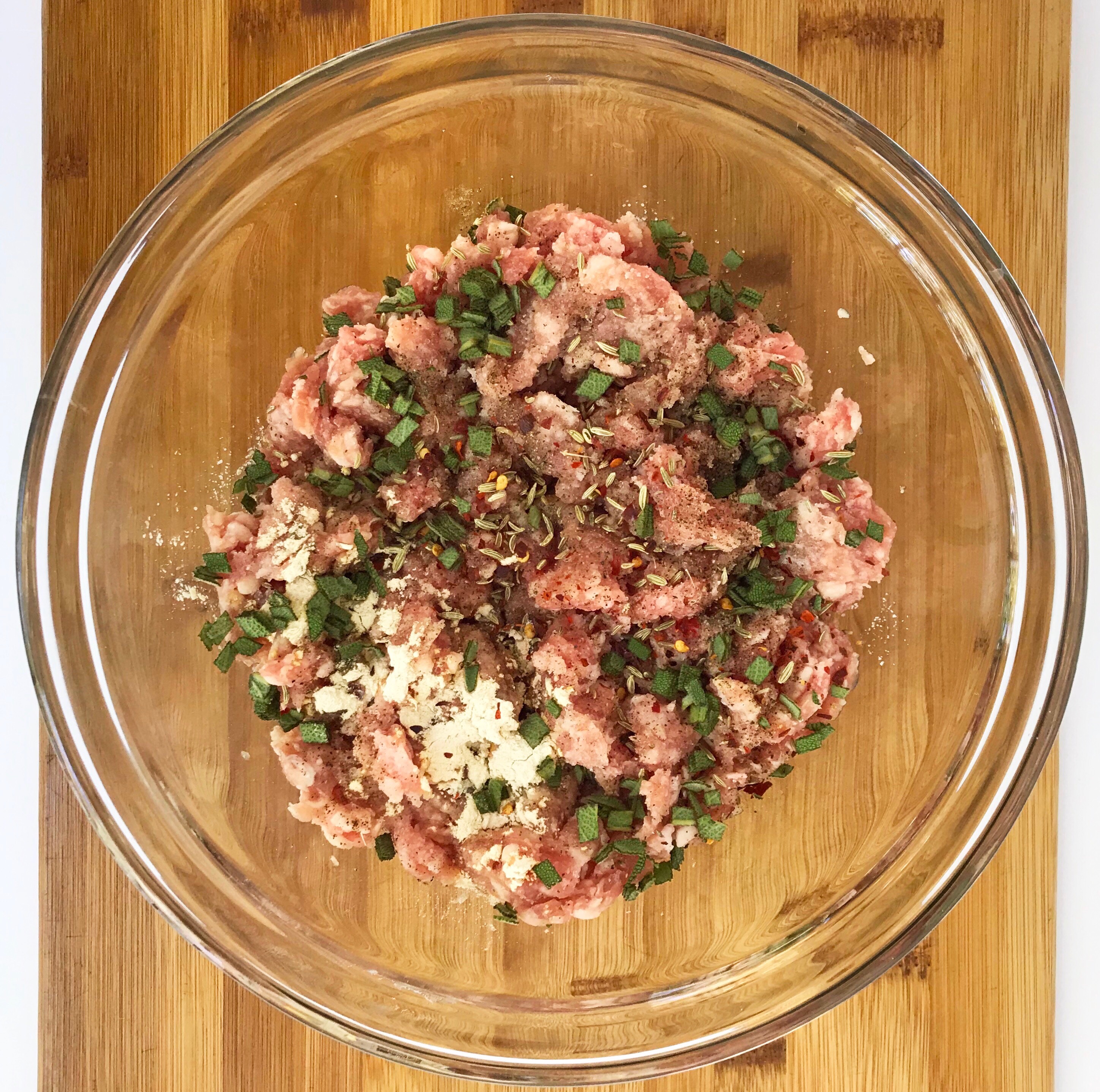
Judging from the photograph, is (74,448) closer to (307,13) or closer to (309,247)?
(309,247)

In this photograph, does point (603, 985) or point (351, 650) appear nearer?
point (351, 650)

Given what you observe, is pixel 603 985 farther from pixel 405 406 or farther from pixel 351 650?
pixel 405 406

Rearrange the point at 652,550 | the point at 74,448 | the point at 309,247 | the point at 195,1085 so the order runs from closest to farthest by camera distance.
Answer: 1. the point at 652,550
2. the point at 74,448
3. the point at 309,247
4. the point at 195,1085

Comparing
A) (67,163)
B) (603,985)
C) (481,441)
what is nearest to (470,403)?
(481,441)

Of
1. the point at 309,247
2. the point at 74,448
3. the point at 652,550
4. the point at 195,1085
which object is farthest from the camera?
the point at 195,1085

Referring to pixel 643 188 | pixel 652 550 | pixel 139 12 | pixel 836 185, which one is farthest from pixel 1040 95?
pixel 139 12

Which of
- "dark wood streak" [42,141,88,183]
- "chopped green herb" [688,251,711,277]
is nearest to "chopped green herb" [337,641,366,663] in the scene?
"chopped green herb" [688,251,711,277]
